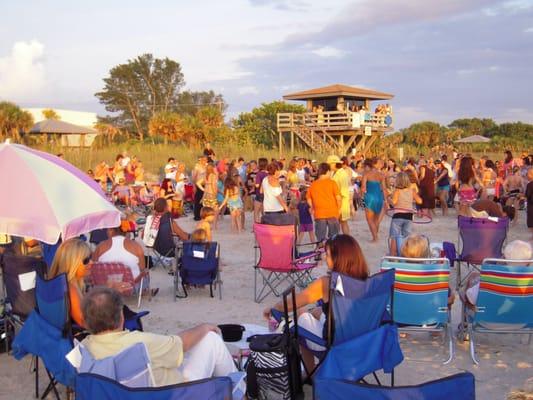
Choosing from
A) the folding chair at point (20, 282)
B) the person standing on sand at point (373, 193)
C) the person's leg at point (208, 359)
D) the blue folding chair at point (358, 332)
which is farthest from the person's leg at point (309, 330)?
the person standing on sand at point (373, 193)

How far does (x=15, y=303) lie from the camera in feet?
16.5

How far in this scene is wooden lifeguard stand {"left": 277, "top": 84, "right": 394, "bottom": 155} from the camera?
3481 centimetres

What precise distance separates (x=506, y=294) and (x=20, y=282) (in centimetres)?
392

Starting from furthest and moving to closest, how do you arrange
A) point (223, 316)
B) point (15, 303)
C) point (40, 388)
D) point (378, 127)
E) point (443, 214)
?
point (378, 127) < point (443, 214) < point (223, 316) < point (15, 303) < point (40, 388)

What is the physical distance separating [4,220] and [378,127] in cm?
3470

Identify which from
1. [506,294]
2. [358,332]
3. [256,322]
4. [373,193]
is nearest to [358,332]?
[358,332]

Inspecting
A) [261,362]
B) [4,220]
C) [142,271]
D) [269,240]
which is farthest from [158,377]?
[269,240]

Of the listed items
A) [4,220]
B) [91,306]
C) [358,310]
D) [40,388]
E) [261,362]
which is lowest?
[40,388]

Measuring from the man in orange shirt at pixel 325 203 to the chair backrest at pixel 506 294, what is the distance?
439 centimetres

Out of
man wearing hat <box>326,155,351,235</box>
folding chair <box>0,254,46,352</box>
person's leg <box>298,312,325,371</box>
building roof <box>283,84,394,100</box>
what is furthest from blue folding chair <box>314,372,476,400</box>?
building roof <box>283,84,394,100</box>

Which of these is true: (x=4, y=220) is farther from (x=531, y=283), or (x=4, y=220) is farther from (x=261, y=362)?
(x=531, y=283)

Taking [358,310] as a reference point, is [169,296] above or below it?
below

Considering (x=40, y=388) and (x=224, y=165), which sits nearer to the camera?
(x=40, y=388)

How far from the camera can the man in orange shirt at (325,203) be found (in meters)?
9.10
